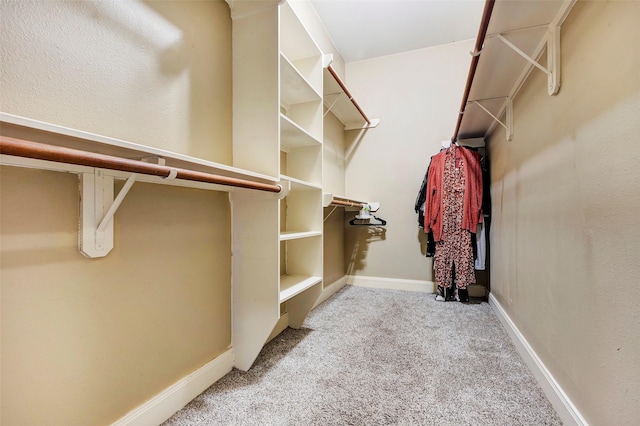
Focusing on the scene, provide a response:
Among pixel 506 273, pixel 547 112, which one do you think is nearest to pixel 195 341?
pixel 547 112

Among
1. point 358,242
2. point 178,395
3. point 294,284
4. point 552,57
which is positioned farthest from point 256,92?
point 358,242

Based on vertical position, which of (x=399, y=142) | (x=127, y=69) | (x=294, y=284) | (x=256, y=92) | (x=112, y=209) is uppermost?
(x=399, y=142)

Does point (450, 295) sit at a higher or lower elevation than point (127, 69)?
lower

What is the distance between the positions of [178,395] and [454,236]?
244cm

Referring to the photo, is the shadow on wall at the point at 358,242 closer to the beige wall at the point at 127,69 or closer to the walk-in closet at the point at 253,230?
the walk-in closet at the point at 253,230

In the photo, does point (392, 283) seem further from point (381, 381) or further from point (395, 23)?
point (395, 23)

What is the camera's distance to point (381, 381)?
4.48 feet

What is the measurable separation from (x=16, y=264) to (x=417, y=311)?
2.44 m

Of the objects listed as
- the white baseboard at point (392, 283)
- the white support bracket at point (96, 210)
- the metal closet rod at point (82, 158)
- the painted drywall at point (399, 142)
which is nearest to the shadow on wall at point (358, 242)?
the painted drywall at point (399, 142)

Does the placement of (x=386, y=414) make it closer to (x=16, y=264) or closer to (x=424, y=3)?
(x=16, y=264)

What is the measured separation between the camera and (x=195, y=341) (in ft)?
4.18

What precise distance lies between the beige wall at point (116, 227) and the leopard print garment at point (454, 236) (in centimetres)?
209

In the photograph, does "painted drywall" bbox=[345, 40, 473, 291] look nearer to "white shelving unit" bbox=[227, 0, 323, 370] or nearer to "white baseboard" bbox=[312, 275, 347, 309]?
"white baseboard" bbox=[312, 275, 347, 309]

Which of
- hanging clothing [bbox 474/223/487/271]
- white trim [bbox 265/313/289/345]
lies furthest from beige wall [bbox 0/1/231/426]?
hanging clothing [bbox 474/223/487/271]
